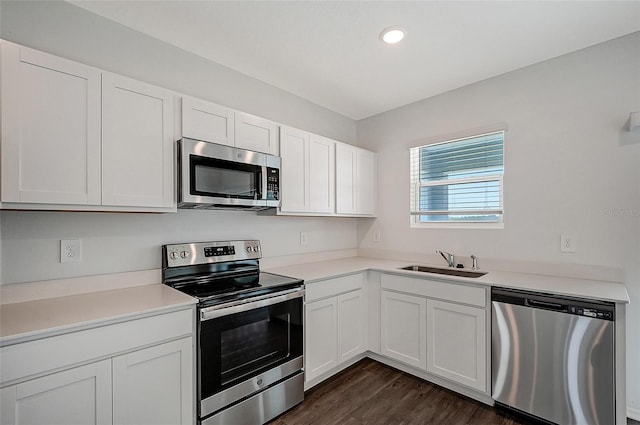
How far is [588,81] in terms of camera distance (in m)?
2.24

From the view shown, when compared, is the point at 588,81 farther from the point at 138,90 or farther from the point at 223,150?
the point at 138,90

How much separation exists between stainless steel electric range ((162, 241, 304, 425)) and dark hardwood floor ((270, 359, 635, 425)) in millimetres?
199

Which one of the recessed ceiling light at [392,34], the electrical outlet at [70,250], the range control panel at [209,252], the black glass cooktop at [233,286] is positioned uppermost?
the recessed ceiling light at [392,34]

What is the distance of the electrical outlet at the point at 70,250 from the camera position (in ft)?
5.74

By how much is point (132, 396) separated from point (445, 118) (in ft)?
10.6

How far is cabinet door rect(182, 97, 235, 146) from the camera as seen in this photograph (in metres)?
1.98

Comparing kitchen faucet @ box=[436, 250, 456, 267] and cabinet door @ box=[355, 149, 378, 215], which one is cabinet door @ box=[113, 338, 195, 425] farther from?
kitchen faucet @ box=[436, 250, 456, 267]

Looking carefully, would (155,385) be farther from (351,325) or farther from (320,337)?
(351,325)

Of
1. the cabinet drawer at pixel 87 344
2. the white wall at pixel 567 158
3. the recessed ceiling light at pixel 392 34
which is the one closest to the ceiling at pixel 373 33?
the recessed ceiling light at pixel 392 34

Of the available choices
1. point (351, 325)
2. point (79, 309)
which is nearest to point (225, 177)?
point (79, 309)

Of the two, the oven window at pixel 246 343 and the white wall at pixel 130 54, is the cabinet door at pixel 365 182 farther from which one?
the oven window at pixel 246 343

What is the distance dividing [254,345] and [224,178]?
1135mm

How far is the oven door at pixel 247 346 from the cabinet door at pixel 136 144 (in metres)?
0.78

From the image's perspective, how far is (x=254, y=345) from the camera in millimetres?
1955
